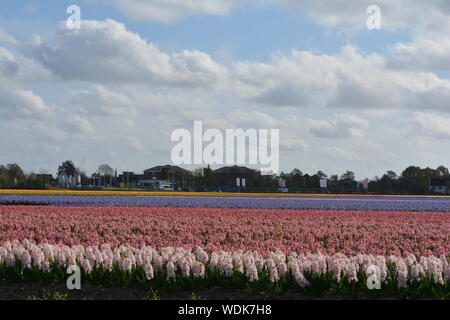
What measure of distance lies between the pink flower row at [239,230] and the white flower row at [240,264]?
2.02 meters

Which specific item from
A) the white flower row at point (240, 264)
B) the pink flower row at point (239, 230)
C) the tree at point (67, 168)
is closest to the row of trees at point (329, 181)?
the tree at point (67, 168)

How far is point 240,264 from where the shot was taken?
32.9 feet

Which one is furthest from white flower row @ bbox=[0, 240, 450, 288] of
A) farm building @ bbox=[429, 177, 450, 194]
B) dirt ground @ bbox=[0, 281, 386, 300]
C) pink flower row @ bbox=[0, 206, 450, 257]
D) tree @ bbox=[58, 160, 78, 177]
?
tree @ bbox=[58, 160, 78, 177]

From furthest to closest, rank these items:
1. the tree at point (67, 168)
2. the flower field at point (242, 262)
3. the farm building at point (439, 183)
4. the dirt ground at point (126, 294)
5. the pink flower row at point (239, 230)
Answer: the tree at point (67, 168) → the farm building at point (439, 183) → the pink flower row at point (239, 230) → the flower field at point (242, 262) → the dirt ground at point (126, 294)

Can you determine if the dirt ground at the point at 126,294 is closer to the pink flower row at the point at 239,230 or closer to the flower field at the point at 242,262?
the flower field at the point at 242,262

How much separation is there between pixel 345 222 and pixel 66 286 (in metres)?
13.2

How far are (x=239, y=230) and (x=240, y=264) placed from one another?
7.87 metres

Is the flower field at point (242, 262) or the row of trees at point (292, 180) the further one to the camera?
the row of trees at point (292, 180)

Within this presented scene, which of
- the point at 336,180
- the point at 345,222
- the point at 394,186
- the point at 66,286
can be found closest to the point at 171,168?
the point at 336,180

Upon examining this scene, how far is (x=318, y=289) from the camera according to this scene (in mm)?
9539

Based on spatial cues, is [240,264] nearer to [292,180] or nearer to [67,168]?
[292,180]

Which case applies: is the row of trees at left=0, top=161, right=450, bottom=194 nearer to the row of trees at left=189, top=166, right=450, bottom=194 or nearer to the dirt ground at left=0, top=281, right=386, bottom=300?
the row of trees at left=189, top=166, right=450, bottom=194

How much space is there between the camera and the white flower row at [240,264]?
9625 mm
